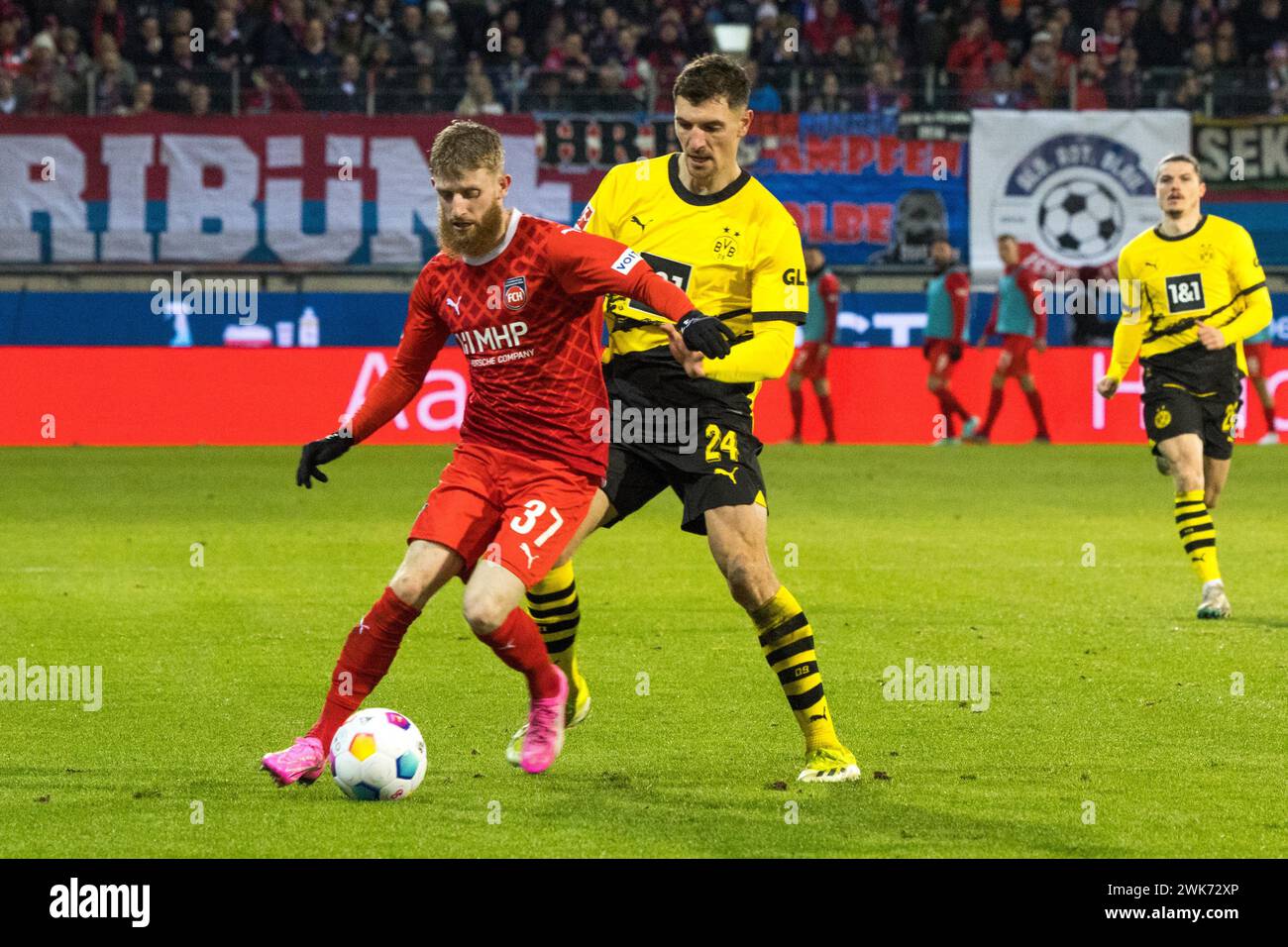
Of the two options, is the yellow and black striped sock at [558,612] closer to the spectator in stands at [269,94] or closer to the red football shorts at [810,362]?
the red football shorts at [810,362]

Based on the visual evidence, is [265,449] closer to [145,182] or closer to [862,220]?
[145,182]

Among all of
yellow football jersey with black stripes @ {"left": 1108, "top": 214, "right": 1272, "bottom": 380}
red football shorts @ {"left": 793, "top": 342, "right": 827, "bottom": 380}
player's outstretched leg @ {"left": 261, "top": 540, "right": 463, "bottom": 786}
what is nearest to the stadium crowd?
red football shorts @ {"left": 793, "top": 342, "right": 827, "bottom": 380}

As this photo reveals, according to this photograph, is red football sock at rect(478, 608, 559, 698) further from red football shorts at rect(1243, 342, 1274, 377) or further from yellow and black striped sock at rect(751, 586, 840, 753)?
red football shorts at rect(1243, 342, 1274, 377)

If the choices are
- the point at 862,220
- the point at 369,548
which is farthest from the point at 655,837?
the point at 862,220

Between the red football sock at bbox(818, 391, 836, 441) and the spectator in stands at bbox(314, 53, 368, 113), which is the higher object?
the spectator in stands at bbox(314, 53, 368, 113)

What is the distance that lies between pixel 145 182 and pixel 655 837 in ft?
63.3

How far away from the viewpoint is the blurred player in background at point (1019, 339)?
67.9 ft

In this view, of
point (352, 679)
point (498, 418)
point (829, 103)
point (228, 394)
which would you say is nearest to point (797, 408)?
point (829, 103)

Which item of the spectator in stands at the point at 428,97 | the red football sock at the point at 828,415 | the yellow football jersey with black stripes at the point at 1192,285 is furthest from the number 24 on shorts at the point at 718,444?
the spectator in stands at the point at 428,97

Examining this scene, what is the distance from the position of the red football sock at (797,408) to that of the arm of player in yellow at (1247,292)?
393 inches

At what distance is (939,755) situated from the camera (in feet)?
22.0

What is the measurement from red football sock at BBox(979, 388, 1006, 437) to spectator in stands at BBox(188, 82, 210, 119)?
9.74 m

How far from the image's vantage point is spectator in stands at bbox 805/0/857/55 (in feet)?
85.4

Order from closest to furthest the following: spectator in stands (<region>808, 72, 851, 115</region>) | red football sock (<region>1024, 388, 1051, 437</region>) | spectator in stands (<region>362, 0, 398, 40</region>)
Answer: red football sock (<region>1024, 388, 1051, 437</region>), spectator in stands (<region>808, 72, 851, 115</region>), spectator in stands (<region>362, 0, 398, 40</region>)
